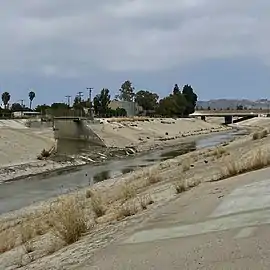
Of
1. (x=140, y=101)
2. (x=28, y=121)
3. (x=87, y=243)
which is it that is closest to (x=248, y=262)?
(x=87, y=243)

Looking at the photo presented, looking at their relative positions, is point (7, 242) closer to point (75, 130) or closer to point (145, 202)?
point (145, 202)

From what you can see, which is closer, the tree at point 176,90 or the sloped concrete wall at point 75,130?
the sloped concrete wall at point 75,130

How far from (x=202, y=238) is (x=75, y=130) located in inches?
3296

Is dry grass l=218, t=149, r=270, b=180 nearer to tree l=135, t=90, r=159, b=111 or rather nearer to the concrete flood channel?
the concrete flood channel

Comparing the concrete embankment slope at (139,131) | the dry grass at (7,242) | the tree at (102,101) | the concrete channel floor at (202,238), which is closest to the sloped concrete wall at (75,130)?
the concrete embankment slope at (139,131)

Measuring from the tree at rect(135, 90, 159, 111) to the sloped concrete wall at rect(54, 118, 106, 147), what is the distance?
301ft

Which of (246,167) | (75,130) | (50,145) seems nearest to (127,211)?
(246,167)

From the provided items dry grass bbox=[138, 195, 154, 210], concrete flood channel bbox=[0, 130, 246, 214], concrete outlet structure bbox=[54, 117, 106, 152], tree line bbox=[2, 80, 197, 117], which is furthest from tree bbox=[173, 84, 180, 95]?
dry grass bbox=[138, 195, 154, 210]

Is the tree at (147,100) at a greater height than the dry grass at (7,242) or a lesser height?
greater

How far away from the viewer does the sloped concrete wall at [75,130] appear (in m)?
84.6

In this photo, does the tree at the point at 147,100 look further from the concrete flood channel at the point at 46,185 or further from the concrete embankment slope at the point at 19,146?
the concrete flood channel at the point at 46,185

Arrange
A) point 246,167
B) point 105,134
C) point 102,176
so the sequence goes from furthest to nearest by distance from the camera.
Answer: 1. point 105,134
2. point 102,176
3. point 246,167

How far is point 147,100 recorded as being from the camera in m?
186

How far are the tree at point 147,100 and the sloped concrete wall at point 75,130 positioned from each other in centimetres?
9179
